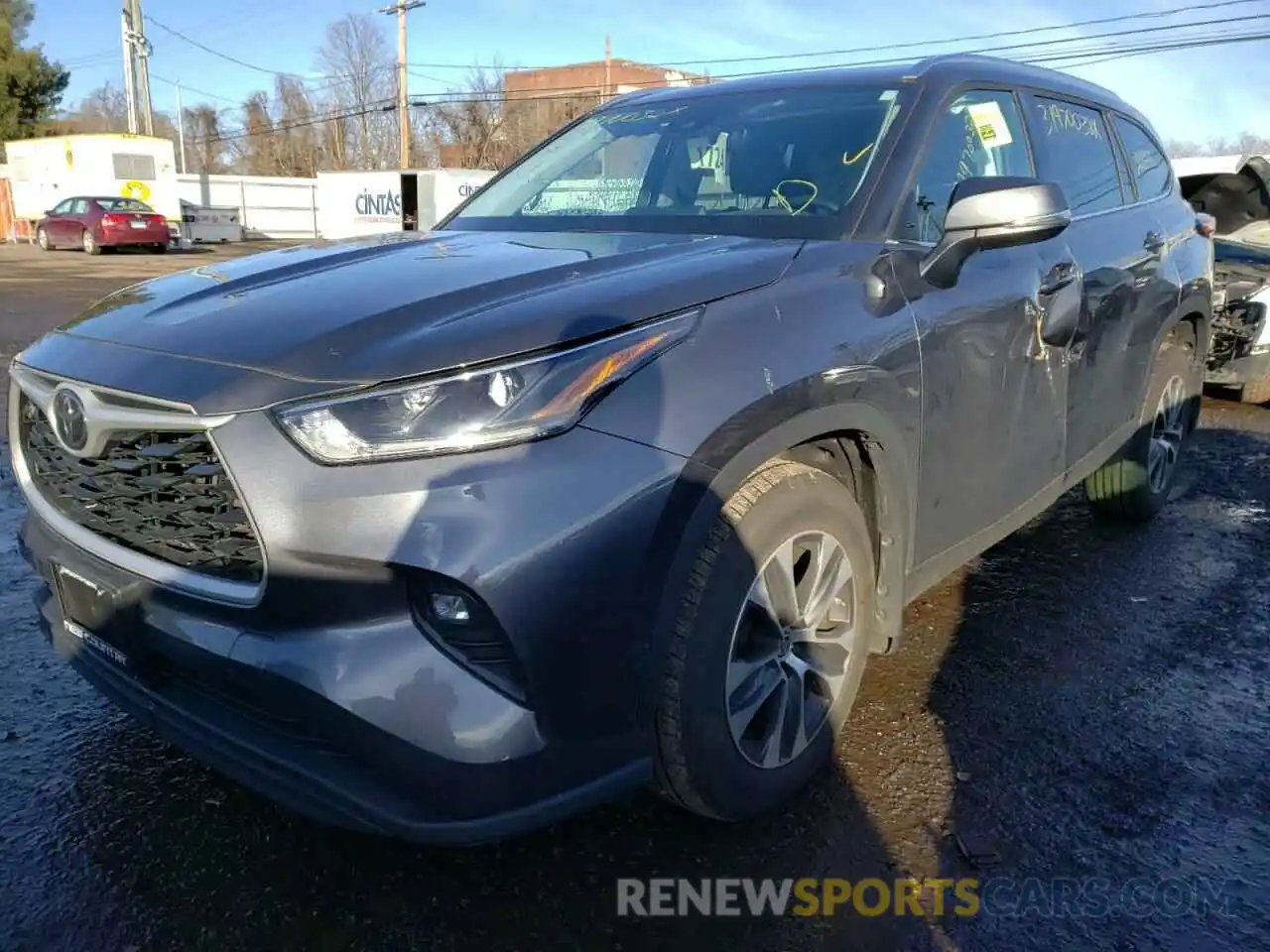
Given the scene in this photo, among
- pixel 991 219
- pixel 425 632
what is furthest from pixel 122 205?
pixel 425 632

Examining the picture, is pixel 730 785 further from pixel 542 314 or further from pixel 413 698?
pixel 542 314

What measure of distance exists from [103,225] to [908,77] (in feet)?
97.0

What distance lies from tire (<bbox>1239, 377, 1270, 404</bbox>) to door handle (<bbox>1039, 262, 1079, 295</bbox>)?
540 cm

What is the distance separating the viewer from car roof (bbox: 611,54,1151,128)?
3092 millimetres

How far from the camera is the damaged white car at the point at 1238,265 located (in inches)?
281

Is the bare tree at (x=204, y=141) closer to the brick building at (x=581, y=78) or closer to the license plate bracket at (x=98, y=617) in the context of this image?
the brick building at (x=581, y=78)

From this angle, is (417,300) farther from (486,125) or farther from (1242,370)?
(486,125)

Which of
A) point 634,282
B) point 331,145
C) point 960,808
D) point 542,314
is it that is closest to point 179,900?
point 542,314

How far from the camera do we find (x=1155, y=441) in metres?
4.55

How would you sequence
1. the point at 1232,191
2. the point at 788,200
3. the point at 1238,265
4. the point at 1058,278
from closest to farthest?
the point at 788,200 → the point at 1058,278 → the point at 1238,265 → the point at 1232,191

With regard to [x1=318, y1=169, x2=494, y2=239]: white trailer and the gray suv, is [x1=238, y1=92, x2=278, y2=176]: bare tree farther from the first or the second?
the gray suv

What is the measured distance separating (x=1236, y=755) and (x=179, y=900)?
277 centimetres

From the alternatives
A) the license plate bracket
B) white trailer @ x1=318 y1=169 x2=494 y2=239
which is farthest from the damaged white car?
white trailer @ x1=318 y1=169 x2=494 y2=239

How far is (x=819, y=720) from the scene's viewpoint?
251cm
